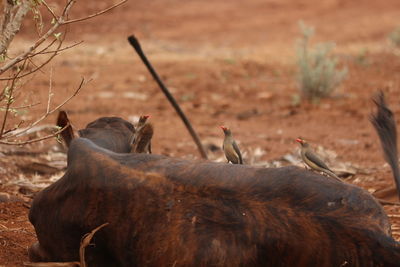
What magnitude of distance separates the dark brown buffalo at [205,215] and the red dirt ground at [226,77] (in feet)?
1.87

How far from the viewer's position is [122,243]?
3.18 m

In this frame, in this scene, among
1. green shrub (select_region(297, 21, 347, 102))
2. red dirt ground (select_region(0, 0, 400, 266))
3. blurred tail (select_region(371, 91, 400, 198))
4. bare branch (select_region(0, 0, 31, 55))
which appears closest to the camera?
blurred tail (select_region(371, 91, 400, 198))

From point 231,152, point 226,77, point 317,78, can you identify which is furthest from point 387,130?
point 226,77

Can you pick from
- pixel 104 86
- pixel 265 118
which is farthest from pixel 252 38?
pixel 265 118

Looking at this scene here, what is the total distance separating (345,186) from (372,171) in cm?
339

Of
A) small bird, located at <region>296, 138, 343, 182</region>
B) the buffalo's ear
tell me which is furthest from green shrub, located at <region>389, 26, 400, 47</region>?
the buffalo's ear

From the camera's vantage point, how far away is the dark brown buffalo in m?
2.94

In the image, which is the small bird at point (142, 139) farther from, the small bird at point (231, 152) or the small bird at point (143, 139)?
the small bird at point (231, 152)

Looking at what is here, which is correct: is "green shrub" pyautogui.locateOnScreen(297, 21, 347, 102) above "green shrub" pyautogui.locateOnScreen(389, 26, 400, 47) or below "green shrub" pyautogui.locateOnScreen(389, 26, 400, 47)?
below

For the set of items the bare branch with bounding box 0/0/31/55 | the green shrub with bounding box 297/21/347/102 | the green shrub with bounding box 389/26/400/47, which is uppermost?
the green shrub with bounding box 389/26/400/47

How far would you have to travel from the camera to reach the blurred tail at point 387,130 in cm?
372

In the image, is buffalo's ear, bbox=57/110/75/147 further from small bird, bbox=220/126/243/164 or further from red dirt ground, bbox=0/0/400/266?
small bird, bbox=220/126/243/164

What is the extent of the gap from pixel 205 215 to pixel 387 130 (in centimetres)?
112

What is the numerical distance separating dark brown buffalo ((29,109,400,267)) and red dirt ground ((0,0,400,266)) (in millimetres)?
569
